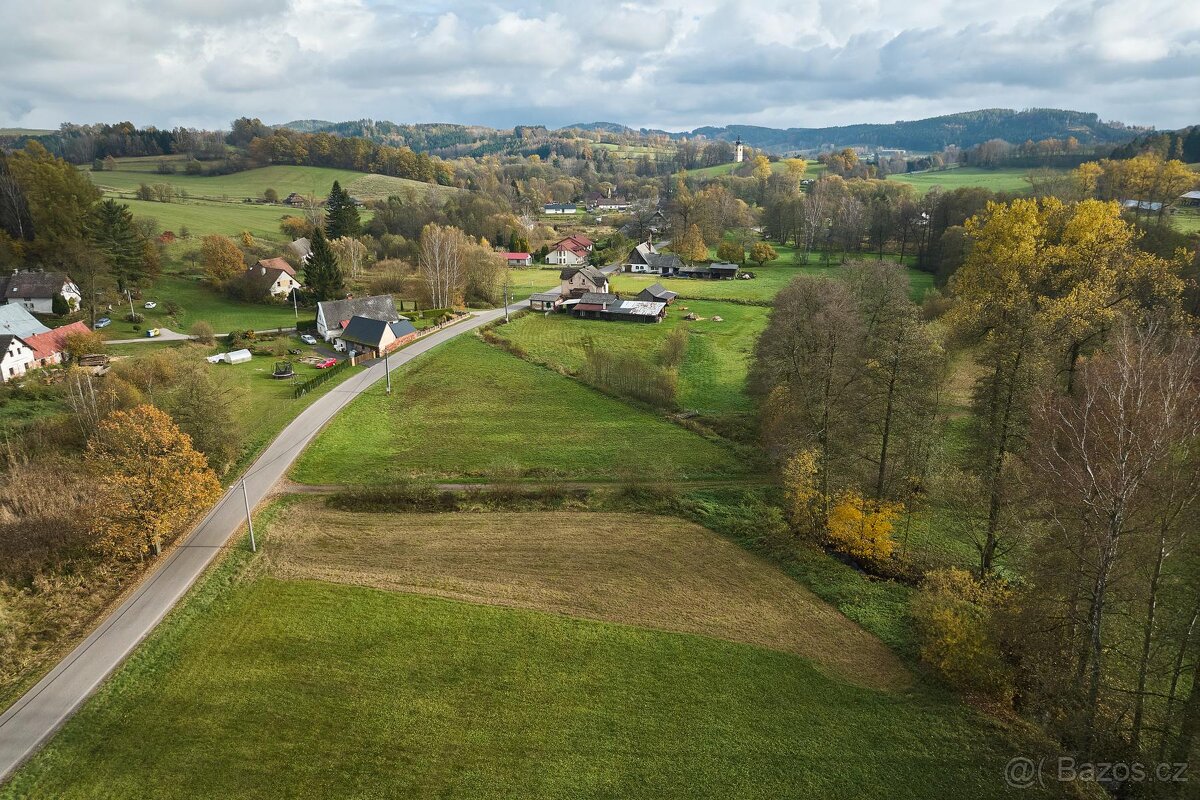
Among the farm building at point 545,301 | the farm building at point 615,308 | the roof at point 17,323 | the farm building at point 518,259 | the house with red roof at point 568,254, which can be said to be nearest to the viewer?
the roof at point 17,323

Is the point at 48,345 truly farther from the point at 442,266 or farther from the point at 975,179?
the point at 975,179

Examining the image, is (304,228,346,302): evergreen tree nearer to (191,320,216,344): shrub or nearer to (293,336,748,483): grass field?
(191,320,216,344): shrub

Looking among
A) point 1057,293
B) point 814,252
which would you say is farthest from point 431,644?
point 814,252

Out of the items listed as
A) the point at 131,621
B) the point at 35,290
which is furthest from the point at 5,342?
the point at 131,621

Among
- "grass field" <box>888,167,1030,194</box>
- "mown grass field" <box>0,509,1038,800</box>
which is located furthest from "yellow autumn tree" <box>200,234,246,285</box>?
"grass field" <box>888,167,1030,194</box>

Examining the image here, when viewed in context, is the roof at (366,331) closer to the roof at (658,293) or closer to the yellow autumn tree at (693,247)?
the roof at (658,293)

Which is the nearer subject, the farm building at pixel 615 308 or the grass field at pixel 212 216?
the farm building at pixel 615 308

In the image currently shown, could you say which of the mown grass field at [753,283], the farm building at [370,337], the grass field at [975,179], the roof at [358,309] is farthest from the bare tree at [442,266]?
the grass field at [975,179]

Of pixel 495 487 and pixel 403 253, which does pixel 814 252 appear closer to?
pixel 403 253
